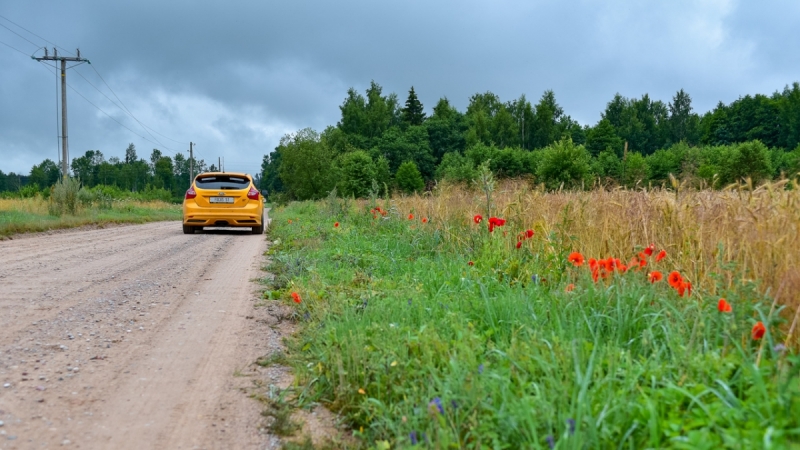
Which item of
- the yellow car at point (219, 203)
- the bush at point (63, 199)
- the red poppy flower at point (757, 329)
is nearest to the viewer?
the red poppy flower at point (757, 329)

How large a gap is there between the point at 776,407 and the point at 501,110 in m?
98.3

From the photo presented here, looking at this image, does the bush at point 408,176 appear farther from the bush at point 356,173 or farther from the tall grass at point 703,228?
the tall grass at point 703,228

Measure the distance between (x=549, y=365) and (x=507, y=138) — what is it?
96316 millimetres

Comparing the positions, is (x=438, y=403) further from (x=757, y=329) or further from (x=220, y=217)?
(x=220, y=217)

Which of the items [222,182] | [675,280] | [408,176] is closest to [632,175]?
[222,182]

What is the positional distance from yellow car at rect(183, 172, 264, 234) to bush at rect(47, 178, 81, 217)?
954cm

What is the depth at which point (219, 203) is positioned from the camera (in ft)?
50.9

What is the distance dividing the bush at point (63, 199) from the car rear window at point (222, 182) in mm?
9644

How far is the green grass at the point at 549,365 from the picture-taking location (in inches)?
85.6

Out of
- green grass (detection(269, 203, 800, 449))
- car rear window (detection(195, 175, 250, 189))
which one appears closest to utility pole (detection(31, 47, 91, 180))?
car rear window (detection(195, 175, 250, 189))

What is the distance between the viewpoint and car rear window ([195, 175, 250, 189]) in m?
15.6

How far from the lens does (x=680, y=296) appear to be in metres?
3.68

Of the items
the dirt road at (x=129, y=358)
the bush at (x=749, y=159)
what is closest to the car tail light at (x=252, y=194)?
the dirt road at (x=129, y=358)

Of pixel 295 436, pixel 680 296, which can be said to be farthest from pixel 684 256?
pixel 295 436
